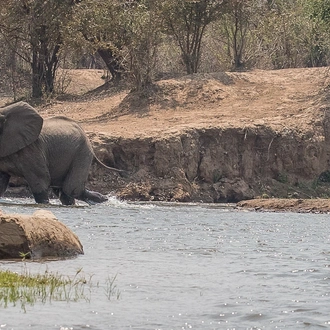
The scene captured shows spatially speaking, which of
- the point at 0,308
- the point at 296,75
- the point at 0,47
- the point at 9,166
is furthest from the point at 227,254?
the point at 0,47

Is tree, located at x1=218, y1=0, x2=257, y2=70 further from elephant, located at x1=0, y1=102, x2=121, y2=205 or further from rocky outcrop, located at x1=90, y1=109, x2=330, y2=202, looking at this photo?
elephant, located at x1=0, y1=102, x2=121, y2=205

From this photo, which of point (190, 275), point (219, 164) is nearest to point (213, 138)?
point (219, 164)

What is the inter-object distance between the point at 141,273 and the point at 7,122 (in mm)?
12463

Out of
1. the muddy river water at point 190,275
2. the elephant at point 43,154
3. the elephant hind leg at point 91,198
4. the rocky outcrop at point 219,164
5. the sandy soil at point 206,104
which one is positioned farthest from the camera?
the sandy soil at point 206,104

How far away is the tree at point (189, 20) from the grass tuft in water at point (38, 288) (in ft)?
82.8

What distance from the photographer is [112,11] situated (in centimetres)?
3581

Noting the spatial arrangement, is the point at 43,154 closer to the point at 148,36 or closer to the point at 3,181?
the point at 3,181

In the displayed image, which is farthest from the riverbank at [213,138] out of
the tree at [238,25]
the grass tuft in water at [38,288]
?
the grass tuft in water at [38,288]

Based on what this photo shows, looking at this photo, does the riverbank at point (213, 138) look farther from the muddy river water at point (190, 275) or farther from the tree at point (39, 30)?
the muddy river water at point (190, 275)

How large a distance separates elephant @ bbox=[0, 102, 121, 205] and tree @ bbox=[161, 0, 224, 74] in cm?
→ 1166

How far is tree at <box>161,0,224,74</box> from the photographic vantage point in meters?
36.6

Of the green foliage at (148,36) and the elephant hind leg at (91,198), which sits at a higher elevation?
the green foliage at (148,36)

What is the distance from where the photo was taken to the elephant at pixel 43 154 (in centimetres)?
2492

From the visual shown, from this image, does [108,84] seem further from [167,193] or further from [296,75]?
[167,193]
